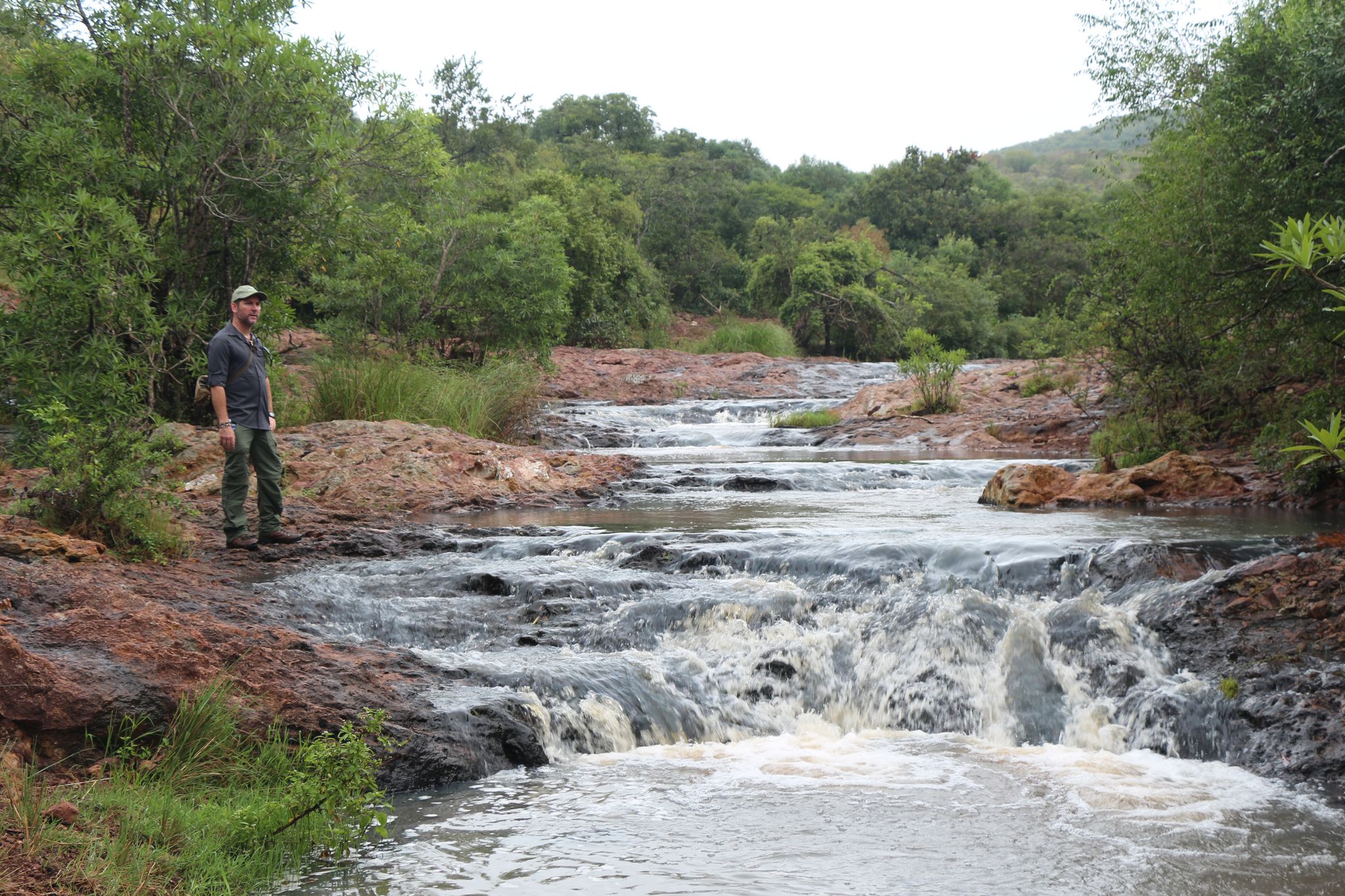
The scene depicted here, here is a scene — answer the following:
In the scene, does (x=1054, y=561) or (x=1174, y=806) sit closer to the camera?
(x=1174, y=806)

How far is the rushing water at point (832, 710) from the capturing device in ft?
11.3

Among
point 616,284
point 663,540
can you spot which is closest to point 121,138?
point 663,540

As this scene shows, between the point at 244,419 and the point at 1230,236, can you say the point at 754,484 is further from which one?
the point at 244,419

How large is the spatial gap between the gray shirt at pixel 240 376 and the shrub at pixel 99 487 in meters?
0.56

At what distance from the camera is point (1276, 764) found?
4.46m

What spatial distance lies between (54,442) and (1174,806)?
20.2 feet

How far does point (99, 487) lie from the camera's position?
643 cm

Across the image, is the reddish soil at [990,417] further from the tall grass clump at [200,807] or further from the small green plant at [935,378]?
the tall grass clump at [200,807]

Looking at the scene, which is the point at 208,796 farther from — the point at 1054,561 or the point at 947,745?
the point at 1054,561

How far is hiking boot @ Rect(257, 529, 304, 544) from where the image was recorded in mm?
7762

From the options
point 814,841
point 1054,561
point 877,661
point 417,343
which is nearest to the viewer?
point 814,841

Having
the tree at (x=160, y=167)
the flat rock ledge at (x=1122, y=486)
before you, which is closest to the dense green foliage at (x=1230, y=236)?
the flat rock ledge at (x=1122, y=486)

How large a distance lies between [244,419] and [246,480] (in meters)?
0.51

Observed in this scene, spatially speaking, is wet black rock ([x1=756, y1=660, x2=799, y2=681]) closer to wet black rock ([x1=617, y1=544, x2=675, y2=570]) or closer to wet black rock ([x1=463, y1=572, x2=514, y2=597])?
wet black rock ([x1=617, y1=544, x2=675, y2=570])
